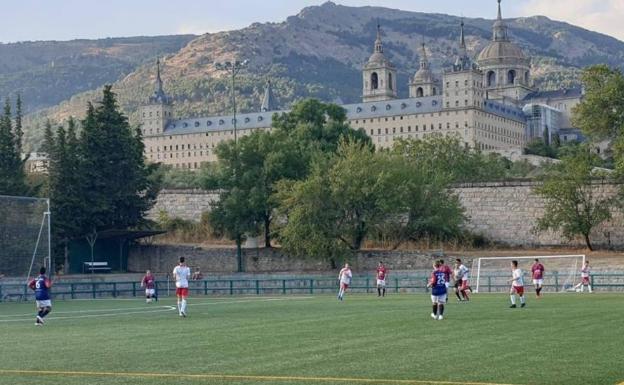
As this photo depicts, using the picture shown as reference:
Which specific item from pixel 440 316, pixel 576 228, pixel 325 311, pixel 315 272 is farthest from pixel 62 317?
pixel 576 228

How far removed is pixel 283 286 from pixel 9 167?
26258 millimetres

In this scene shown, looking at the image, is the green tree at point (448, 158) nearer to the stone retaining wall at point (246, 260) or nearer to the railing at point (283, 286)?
the stone retaining wall at point (246, 260)

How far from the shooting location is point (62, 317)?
31.7 meters

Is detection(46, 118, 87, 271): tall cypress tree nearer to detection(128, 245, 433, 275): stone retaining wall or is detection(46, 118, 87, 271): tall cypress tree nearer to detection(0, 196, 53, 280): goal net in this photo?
detection(128, 245, 433, 275): stone retaining wall

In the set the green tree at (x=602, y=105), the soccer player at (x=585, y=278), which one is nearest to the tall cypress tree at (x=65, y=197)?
the green tree at (x=602, y=105)

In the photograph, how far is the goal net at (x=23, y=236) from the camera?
43.8 metres

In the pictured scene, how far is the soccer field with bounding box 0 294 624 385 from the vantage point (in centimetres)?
1537

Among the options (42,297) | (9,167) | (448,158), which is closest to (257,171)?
(9,167)

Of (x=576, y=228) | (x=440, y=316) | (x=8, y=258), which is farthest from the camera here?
(x=576, y=228)

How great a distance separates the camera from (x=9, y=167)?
68.0 metres

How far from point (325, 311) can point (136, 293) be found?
864 inches

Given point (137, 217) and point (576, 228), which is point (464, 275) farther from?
point (137, 217)

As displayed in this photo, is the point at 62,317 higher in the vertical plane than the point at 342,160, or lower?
lower

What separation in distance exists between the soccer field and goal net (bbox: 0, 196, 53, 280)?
14365 mm
